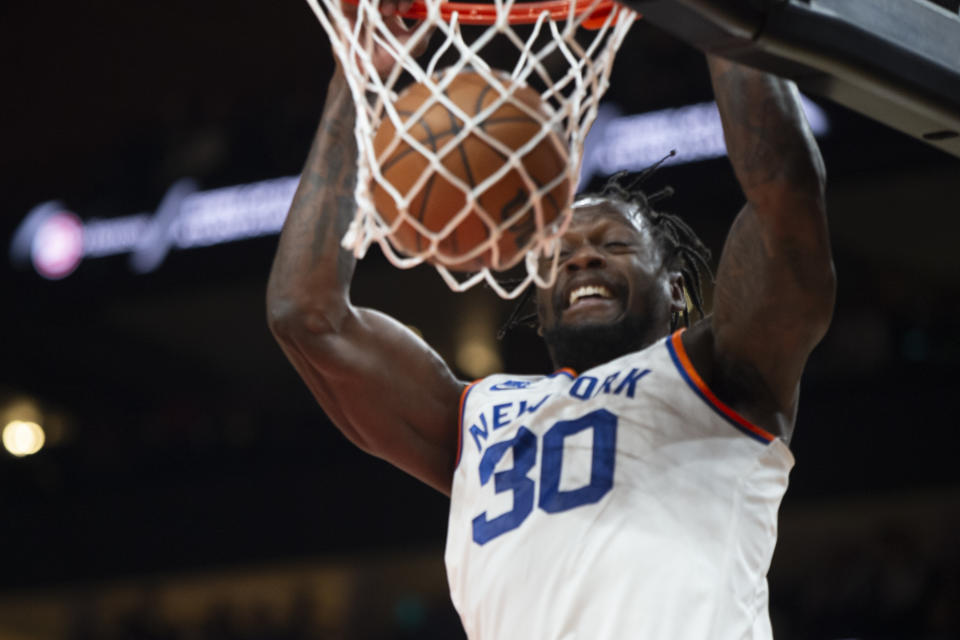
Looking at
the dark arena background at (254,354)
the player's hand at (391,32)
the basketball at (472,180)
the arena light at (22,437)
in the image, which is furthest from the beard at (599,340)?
the arena light at (22,437)

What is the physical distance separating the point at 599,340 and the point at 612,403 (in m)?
0.29

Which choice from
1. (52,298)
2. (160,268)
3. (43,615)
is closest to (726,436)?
(160,268)

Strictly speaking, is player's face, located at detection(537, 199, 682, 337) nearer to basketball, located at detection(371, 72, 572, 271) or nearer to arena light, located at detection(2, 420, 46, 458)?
basketball, located at detection(371, 72, 572, 271)

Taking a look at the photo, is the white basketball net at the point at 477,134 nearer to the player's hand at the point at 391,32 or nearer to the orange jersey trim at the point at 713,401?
the player's hand at the point at 391,32

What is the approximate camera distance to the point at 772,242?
217cm

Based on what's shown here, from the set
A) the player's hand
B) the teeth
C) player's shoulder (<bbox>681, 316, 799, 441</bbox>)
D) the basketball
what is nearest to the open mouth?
the teeth

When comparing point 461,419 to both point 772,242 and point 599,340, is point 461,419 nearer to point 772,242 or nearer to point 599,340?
point 599,340

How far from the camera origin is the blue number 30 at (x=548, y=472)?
2311 millimetres

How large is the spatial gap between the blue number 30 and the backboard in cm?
80

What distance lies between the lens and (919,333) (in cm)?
767

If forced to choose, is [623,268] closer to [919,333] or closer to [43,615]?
[919,333]

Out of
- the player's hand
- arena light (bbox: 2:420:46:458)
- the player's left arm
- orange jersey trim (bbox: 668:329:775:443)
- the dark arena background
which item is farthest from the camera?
arena light (bbox: 2:420:46:458)

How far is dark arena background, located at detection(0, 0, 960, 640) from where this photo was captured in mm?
7406

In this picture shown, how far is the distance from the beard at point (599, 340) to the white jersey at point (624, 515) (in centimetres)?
17
